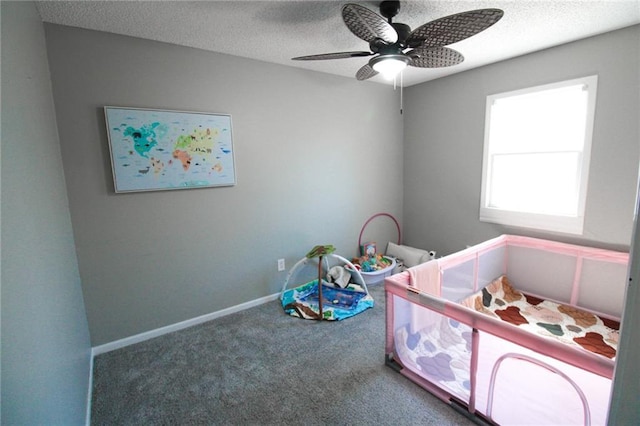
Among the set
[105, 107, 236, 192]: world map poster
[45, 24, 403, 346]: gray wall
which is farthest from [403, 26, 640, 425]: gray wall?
[105, 107, 236, 192]: world map poster

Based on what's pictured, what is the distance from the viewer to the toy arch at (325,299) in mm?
2621

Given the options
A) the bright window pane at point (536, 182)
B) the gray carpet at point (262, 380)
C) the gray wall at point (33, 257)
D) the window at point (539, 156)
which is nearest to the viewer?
the gray wall at point (33, 257)

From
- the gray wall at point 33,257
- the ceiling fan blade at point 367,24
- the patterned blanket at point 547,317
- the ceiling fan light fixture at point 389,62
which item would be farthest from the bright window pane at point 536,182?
the gray wall at point 33,257

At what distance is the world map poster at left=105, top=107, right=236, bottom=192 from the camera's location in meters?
2.06

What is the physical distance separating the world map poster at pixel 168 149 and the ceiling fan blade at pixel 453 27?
64.8 inches

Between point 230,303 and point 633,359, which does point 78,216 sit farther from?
point 633,359

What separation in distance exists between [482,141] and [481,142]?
1cm

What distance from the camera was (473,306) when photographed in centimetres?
246

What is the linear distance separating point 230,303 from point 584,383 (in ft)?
8.22

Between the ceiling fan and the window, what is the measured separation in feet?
4.25

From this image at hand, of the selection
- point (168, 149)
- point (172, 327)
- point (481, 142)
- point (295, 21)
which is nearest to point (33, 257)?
point (168, 149)

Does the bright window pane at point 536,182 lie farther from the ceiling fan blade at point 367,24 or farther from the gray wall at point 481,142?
the ceiling fan blade at point 367,24

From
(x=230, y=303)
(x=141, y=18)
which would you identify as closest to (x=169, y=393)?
(x=230, y=303)

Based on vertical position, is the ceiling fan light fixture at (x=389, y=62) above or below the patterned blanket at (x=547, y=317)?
above
